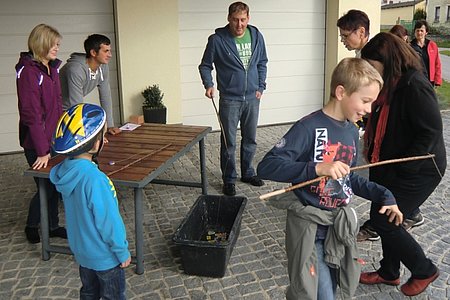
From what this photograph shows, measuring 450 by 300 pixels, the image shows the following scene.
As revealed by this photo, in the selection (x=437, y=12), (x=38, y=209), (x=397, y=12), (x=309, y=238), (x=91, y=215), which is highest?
(x=437, y=12)

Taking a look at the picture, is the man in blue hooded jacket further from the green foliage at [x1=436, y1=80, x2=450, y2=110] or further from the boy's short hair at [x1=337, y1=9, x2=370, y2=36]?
the green foliage at [x1=436, y1=80, x2=450, y2=110]

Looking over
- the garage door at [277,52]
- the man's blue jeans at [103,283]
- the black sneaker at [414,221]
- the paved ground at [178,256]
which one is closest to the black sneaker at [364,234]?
the paved ground at [178,256]

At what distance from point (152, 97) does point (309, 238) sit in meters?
5.27

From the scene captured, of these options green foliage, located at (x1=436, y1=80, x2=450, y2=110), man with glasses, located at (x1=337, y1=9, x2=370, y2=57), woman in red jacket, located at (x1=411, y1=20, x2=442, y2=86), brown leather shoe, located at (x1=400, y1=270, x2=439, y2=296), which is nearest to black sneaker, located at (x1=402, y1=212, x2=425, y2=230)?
brown leather shoe, located at (x1=400, y1=270, x2=439, y2=296)

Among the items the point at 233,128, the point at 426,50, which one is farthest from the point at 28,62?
the point at 426,50

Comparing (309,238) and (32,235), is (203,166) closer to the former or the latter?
(32,235)

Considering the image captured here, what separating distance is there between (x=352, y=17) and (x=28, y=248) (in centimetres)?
321

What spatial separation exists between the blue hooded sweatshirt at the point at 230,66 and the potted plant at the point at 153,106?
2.15 m

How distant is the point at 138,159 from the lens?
3760 mm

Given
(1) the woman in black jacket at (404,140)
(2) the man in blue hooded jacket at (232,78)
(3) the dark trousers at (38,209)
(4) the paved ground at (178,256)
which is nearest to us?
(1) the woman in black jacket at (404,140)

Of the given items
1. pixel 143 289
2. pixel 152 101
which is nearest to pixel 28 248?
pixel 143 289

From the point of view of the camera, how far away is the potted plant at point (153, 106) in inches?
281

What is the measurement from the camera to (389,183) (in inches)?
118

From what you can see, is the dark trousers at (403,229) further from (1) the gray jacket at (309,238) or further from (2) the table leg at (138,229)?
(2) the table leg at (138,229)
